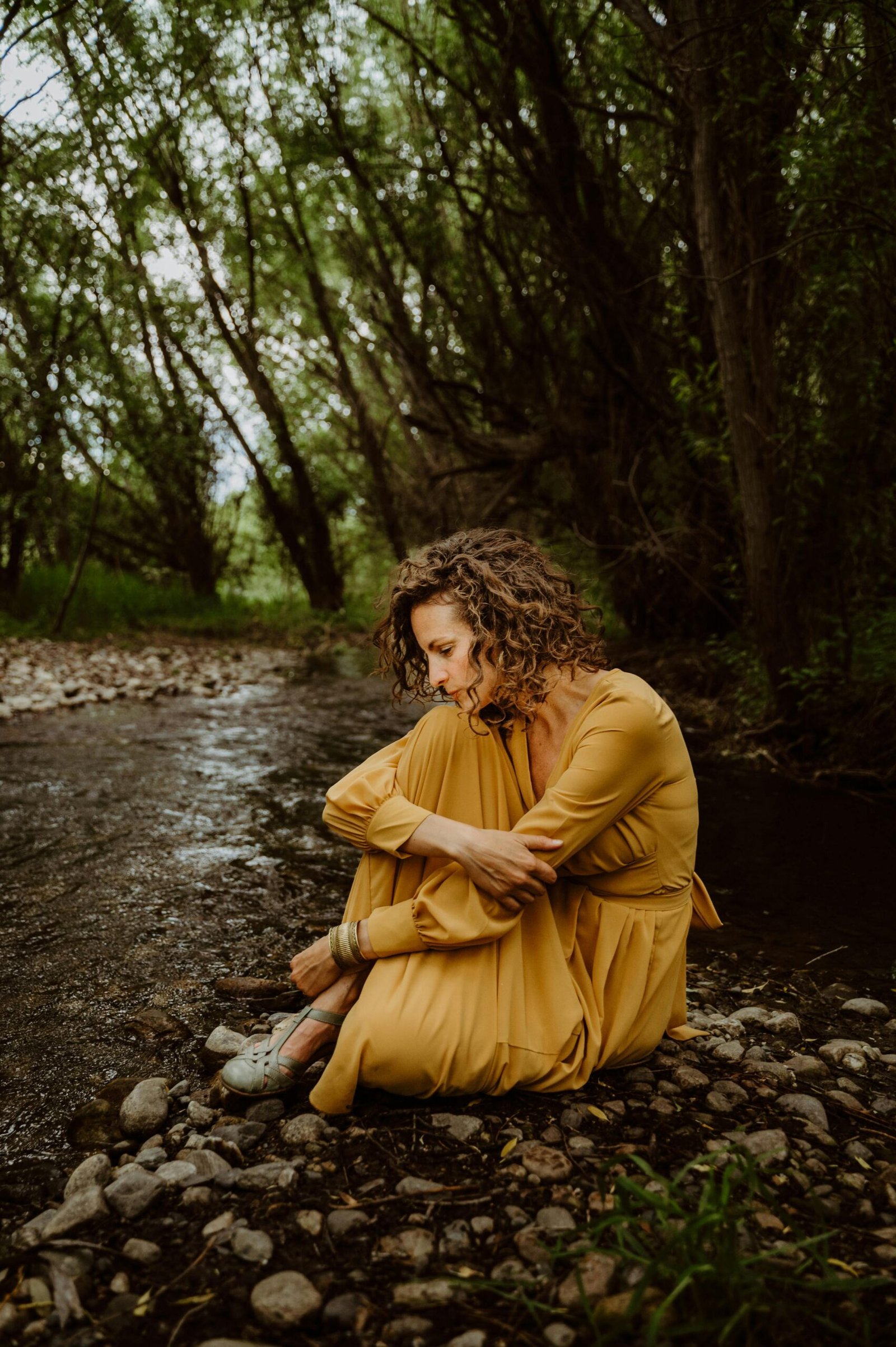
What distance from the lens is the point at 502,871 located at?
2115 millimetres

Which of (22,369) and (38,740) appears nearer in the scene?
(38,740)

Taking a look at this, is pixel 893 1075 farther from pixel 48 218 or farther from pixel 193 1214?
pixel 48 218

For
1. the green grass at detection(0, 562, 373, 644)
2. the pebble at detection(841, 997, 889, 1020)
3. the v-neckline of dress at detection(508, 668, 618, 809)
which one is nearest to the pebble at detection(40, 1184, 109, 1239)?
the v-neckline of dress at detection(508, 668, 618, 809)

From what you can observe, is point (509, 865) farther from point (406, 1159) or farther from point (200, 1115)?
point (200, 1115)

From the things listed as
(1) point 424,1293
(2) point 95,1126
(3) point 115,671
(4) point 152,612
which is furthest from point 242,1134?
(4) point 152,612

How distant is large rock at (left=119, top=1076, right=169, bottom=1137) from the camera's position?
6.99ft

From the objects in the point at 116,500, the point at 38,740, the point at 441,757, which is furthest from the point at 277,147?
the point at 441,757

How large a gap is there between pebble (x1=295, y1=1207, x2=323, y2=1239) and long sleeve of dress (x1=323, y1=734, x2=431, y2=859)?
802 millimetres

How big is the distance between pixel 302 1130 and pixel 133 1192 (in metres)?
0.38

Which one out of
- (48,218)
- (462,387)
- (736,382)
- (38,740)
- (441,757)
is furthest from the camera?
(48,218)

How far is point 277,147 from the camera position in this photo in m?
12.1

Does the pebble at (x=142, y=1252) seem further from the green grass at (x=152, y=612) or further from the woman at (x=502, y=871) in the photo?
the green grass at (x=152, y=612)

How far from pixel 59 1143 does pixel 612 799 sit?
4.90 ft

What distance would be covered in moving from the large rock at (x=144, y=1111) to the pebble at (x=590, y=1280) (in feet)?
3.50
